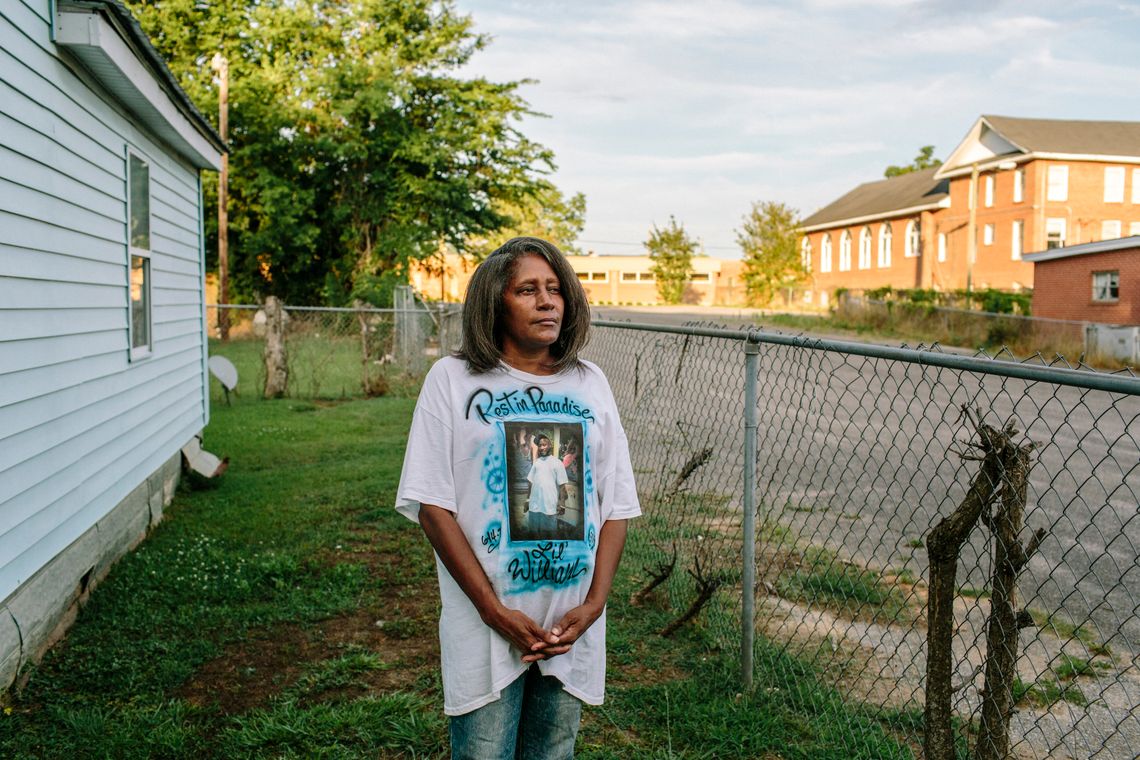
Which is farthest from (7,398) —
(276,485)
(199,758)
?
(276,485)

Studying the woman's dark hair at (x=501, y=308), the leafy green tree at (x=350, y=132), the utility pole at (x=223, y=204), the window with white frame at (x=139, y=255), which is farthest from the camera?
the leafy green tree at (x=350, y=132)

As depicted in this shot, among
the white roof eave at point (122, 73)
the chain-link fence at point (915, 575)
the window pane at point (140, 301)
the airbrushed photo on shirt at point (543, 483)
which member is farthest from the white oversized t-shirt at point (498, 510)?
the window pane at point (140, 301)

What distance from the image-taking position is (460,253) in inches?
1139

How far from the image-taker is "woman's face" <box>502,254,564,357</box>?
2232 mm

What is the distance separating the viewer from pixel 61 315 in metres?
4.85

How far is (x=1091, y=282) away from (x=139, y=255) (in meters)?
24.3

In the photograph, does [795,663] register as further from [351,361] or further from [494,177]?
[494,177]

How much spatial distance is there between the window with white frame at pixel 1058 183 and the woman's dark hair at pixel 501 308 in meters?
38.2

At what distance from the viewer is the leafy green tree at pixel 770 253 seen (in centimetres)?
4928

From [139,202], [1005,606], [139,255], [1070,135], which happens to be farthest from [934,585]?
[1070,135]

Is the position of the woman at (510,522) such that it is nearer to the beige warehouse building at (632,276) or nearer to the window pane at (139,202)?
the window pane at (139,202)

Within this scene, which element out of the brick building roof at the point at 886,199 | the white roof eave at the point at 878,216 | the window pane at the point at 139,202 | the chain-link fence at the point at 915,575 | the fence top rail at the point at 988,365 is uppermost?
the brick building roof at the point at 886,199

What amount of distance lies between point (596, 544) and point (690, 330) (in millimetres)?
2208

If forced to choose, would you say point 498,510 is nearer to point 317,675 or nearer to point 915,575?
point 317,675
